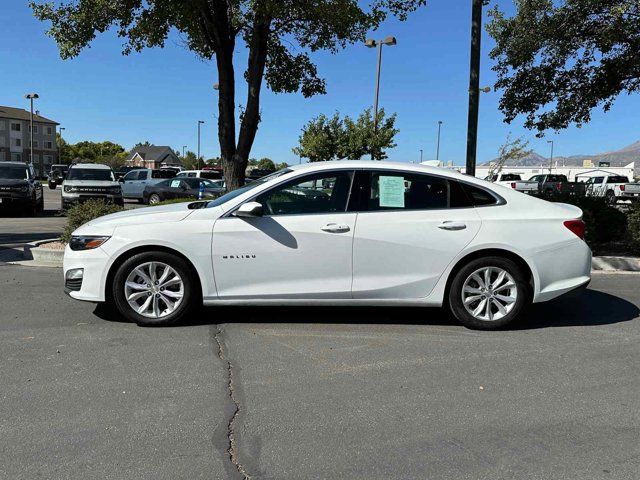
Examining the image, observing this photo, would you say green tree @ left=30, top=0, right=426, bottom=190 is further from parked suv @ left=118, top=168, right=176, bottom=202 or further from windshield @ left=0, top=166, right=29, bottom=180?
parked suv @ left=118, top=168, right=176, bottom=202

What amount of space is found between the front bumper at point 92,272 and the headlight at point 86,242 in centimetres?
4

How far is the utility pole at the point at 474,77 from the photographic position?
1069 cm

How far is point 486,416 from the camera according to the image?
3.52 metres

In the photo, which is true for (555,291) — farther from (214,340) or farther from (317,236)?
(214,340)

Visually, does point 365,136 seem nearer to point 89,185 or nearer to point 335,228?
point 89,185

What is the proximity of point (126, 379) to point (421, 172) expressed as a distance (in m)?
3.25

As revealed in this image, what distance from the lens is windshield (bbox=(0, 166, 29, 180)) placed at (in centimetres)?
1715

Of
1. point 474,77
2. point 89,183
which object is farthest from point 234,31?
point 89,183

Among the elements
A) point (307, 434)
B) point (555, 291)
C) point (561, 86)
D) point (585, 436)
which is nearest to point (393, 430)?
point (307, 434)

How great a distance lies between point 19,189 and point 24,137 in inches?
3183

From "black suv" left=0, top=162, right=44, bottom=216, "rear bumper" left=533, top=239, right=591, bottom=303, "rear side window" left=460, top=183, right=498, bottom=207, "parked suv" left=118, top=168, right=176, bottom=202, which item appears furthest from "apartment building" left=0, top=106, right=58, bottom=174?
"rear bumper" left=533, top=239, right=591, bottom=303

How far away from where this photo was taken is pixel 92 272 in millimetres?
5133

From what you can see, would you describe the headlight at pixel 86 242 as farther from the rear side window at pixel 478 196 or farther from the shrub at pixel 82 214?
the shrub at pixel 82 214

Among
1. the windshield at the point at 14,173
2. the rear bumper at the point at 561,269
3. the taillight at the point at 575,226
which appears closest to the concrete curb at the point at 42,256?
the rear bumper at the point at 561,269
